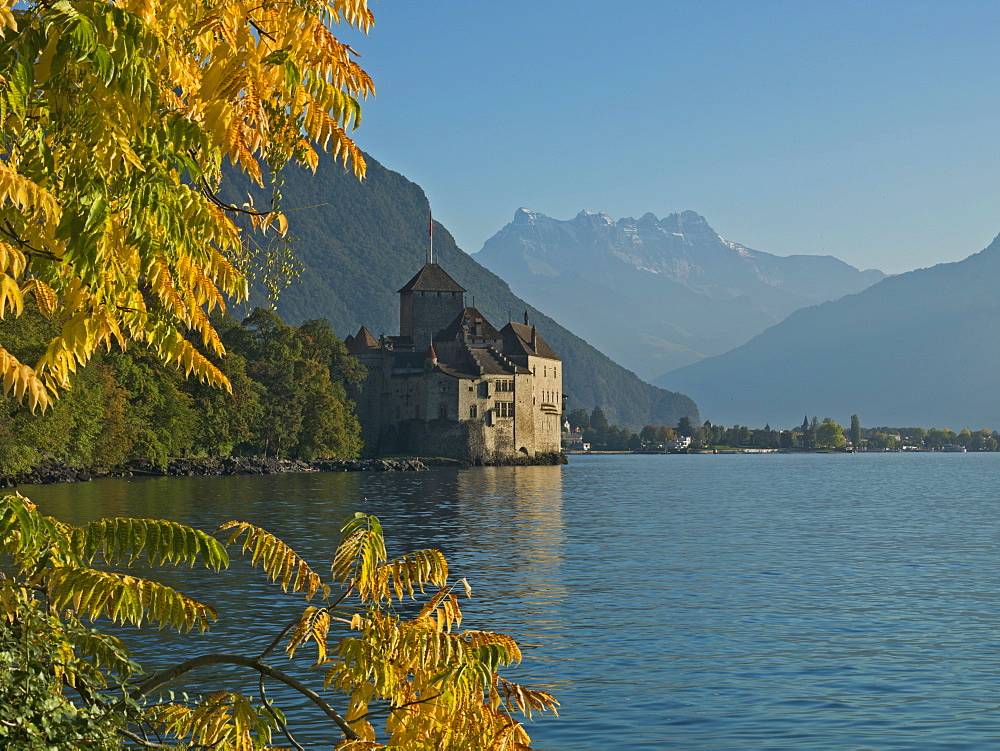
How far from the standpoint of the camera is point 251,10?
6848mm

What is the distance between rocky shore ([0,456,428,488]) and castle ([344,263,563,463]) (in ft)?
20.7

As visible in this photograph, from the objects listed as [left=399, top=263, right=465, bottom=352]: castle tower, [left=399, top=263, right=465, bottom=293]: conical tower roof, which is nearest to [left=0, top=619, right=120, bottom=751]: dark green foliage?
[left=399, top=263, right=465, bottom=352]: castle tower

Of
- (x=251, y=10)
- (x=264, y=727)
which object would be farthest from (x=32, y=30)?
(x=264, y=727)

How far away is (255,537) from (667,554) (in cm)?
3208

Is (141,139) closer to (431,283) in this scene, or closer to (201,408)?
(201,408)

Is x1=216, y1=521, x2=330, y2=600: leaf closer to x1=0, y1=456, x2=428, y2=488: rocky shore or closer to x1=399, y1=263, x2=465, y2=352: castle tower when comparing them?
x1=0, y1=456, x2=428, y2=488: rocky shore

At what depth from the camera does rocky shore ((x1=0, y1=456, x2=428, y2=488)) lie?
73688mm

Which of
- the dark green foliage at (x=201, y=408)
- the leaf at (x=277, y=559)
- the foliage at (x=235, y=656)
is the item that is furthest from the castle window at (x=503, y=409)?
the foliage at (x=235, y=656)

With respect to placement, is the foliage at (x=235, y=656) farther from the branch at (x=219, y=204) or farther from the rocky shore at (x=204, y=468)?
the rocky shore at (x=204, y=468)

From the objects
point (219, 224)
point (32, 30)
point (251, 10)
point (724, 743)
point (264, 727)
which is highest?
point (251, 10)

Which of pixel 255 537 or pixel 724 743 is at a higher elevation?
pixel 255 537

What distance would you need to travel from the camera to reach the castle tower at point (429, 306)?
139875 millimetres

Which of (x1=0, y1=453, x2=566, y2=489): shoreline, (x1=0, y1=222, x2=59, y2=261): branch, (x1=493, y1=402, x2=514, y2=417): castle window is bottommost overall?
(x1=0, y1=453, x2=566, y2=489): shoreline

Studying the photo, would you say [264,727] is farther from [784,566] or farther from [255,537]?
[784,566]
